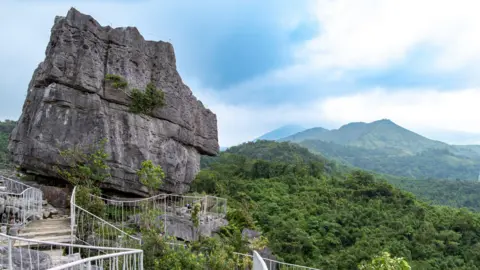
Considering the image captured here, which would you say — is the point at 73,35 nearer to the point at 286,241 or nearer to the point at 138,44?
the point at 138,44

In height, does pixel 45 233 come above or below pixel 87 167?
below

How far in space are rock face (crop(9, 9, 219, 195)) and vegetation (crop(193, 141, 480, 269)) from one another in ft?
11.7

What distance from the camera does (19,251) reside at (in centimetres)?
564

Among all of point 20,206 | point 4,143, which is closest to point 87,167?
point 20,206

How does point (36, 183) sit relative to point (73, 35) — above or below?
below

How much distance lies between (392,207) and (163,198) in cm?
1487

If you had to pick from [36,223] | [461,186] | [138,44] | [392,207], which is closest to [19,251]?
[36,223]

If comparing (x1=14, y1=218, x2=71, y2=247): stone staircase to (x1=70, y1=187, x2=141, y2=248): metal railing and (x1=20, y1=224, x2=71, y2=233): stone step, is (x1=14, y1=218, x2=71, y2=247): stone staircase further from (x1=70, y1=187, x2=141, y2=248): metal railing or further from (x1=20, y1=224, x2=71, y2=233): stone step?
(x1=70, y1=187, x2=141, y2=248): metal railing

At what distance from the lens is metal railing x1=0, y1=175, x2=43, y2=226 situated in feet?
30.8

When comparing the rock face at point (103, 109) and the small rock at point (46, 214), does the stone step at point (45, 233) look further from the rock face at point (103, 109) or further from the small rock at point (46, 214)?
the rock face at point (103, 109)

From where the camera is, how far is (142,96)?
13.8 metres

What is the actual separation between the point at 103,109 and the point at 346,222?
523 inches

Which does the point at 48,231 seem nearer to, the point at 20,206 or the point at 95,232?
the point at 95,232

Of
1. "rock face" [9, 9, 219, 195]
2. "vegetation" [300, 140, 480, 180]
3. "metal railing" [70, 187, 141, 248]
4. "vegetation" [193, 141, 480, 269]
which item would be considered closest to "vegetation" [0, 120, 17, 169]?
"rock face" [9, 9, 219, 195]
